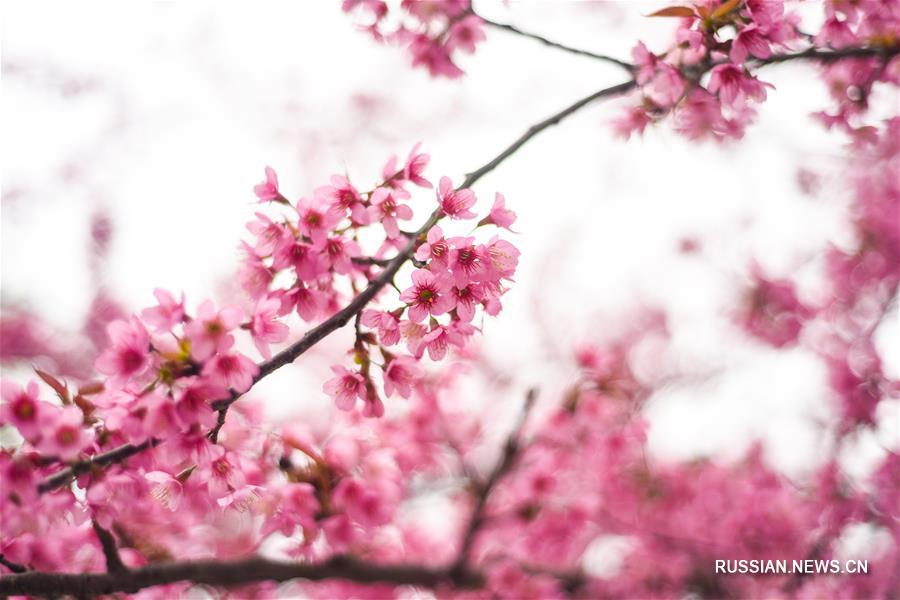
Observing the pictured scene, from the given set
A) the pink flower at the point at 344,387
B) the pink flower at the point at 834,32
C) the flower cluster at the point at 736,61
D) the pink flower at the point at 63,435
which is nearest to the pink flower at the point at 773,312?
the flower cluster at the point at 736,61

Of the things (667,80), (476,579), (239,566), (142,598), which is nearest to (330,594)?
(476,579)

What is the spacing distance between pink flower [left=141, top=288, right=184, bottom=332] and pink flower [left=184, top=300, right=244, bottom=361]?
0.06 meters

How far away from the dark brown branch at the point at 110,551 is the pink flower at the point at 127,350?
2.22 ft

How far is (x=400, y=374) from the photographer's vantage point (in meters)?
1.83

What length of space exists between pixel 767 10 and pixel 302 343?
1809 mm

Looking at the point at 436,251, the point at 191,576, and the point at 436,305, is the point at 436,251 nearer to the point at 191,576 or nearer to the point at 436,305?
the point at 436,305

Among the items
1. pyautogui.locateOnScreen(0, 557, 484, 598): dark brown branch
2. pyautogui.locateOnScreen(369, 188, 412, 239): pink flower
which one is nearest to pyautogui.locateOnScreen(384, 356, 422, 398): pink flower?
pyautogui.locateOnScreen(369, 188, 412, 239): pink flower

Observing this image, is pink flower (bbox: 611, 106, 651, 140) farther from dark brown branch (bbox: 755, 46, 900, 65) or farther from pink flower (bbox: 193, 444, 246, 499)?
pink flower (bbox: 193, 444, 246, 499)

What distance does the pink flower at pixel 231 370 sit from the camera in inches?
55.4

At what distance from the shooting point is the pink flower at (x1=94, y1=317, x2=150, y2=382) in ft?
4.78

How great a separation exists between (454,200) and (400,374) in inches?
21.4

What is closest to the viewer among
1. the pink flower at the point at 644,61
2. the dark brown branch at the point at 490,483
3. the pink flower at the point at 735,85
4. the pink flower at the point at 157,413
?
the pink flower at the point at 157,413

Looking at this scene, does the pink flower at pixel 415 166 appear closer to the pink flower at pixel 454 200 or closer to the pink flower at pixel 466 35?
the pink flower at pixel 454 200

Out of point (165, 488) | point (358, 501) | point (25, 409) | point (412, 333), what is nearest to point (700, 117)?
point (412, 333)
